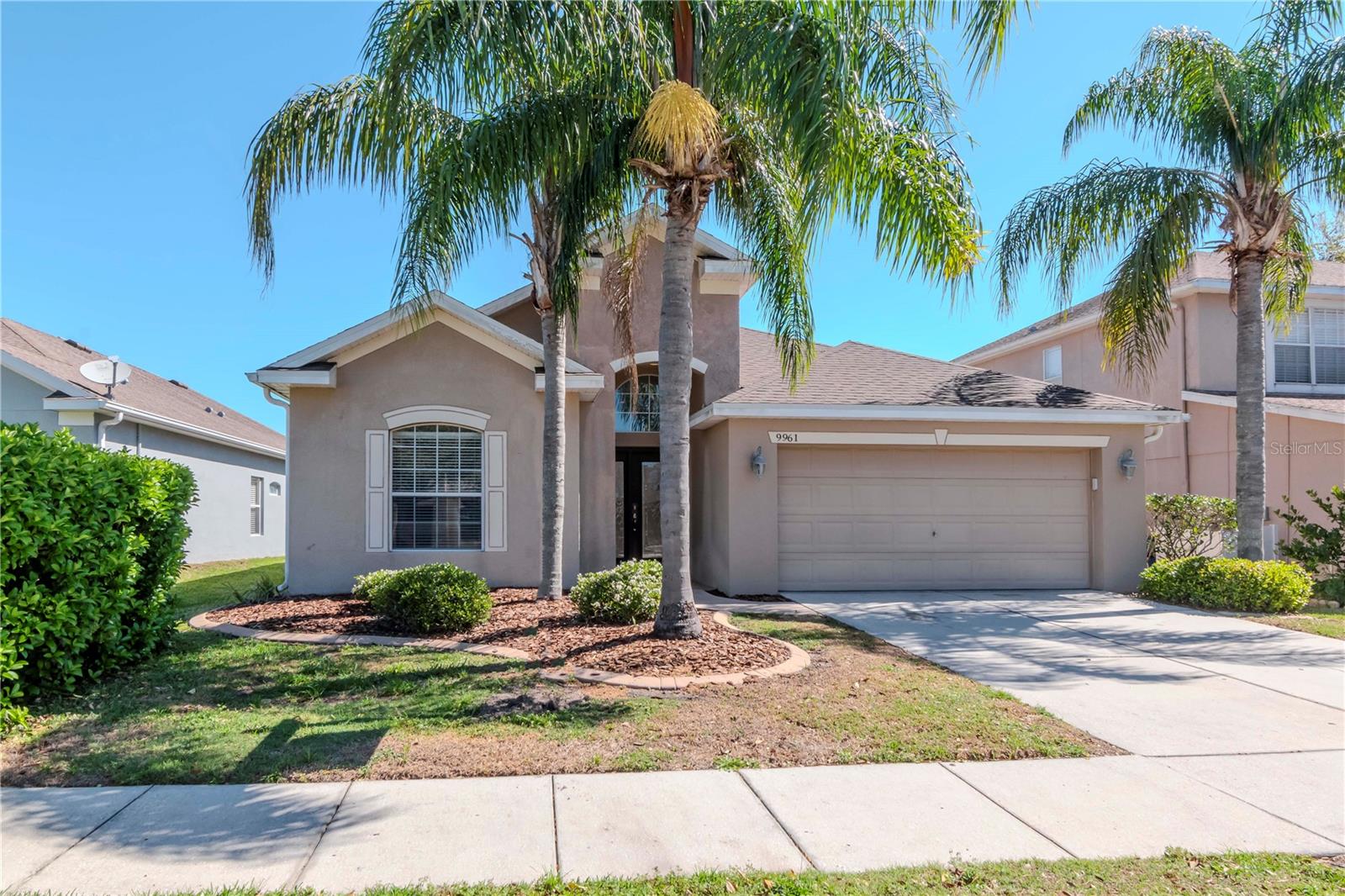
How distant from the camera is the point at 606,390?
13.4m

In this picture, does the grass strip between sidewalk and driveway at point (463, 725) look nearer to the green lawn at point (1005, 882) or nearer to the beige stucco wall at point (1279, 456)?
the green lawn at point (1005, 882)

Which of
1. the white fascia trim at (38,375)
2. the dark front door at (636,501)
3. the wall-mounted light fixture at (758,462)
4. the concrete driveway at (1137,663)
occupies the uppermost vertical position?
the white fascia trim at (38,375)

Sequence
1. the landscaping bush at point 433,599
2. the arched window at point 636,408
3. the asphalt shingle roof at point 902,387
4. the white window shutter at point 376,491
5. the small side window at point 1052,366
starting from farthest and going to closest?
the small side window at point 1052,366 < the arched window at point 636,408 < the asphalt shingle roof at point 902,387 < the white window shutter at point 376,491 < the landscaping bush at point 433,599

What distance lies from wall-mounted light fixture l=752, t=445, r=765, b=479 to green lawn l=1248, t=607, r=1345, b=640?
22.6ft

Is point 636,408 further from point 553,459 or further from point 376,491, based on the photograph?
point 376,491

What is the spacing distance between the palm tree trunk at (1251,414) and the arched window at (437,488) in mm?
11568

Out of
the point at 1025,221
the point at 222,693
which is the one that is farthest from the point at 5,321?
the point at 1025,221

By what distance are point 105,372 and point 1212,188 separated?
63.0 ft

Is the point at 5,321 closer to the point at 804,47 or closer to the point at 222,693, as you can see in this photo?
the point at 222,693

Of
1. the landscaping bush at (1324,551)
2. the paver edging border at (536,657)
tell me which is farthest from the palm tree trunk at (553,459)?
the landscaping bush at (1324,551)

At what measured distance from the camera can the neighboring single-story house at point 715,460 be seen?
38.3 ft

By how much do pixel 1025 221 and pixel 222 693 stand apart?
495 inches

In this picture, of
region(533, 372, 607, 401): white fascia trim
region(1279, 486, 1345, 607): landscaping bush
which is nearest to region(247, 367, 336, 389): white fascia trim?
region(533, 372, 607, 401): white fascia trim

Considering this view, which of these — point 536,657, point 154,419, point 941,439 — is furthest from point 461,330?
point 154,419
